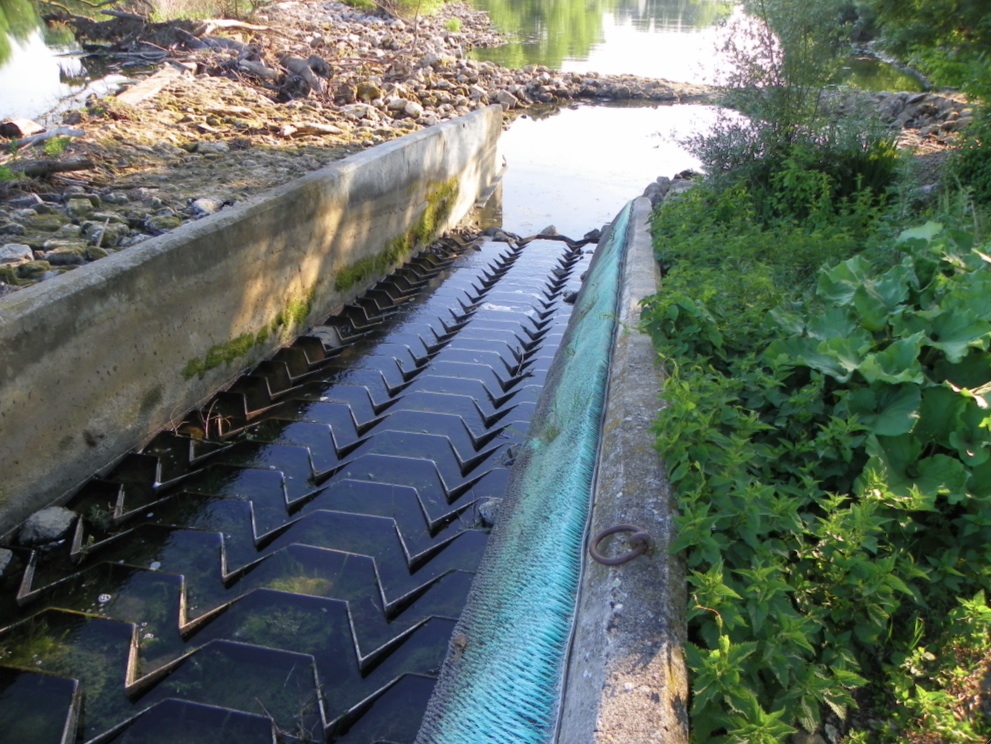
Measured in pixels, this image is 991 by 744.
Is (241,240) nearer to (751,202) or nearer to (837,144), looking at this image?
(751,202)

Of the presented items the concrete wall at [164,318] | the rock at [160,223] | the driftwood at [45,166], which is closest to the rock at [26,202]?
the driftwood at [45,166]

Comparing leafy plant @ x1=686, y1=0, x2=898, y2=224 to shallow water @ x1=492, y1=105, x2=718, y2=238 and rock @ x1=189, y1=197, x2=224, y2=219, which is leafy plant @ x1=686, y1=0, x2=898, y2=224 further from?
rock @ x1=189, y1=197, x2=224, y2=219

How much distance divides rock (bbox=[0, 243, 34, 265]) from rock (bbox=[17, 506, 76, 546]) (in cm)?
201

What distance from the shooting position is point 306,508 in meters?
4.27

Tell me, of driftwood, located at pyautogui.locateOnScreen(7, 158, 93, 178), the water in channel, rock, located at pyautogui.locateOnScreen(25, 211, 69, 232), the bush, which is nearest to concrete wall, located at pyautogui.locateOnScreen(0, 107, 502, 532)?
the water in channel

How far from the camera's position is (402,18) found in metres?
31.7

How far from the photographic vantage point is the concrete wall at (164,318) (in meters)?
3.85

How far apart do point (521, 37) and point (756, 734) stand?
38.7 metres

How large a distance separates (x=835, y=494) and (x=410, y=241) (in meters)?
6.90

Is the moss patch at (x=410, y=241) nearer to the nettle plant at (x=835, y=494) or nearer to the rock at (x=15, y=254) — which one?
the rock at (x=15, y=254)

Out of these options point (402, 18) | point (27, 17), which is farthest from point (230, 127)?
point (402, 18)

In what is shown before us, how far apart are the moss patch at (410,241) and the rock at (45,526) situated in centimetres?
366

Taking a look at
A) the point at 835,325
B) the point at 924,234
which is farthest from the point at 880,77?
the point at 835,325

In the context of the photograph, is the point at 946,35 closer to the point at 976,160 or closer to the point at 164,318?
the point at 976,160
